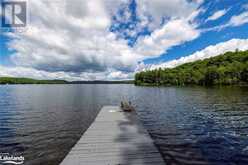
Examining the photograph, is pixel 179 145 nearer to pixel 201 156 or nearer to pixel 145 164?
pixel 201 156

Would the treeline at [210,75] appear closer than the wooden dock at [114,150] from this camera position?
No

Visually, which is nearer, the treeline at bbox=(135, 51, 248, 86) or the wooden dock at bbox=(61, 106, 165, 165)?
the wooden dock at bbox=(61, 106, 165, 165)

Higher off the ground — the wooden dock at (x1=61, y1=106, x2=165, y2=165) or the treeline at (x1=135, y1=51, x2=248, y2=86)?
the treeline at (x1=135, y1=51, x2=248, y2=86)

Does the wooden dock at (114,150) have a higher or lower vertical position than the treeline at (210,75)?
lower

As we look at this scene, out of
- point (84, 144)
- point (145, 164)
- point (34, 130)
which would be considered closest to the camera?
point (145, 164)

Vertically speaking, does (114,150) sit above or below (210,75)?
below

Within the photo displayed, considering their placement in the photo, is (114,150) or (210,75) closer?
(114,150)

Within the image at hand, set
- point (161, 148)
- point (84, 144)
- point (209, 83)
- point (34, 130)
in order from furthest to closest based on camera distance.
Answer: point (209, 83) < point (34, 130) < point (161, 148) < point (84, 144)

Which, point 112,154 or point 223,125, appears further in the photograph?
point 223,125

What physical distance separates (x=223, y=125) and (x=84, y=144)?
12.3 meters

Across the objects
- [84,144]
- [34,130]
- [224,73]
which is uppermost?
[224,73]

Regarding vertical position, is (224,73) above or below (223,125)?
above

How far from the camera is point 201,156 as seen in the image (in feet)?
31.1

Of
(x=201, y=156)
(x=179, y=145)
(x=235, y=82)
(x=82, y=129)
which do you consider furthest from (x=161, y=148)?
(x=235, y=82)
